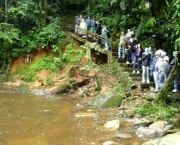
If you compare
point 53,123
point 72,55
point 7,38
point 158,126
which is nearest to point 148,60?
point 158,126

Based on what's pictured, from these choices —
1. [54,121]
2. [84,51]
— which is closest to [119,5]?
[84,51]

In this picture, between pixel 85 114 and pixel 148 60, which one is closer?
pixel 85 114

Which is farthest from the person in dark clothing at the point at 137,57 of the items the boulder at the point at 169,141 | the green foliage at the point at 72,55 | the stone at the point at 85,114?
the boulder at the point at 169,141

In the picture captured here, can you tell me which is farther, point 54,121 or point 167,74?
point 167,74

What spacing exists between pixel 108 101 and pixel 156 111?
2542 millimetres

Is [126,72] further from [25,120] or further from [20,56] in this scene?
[20,56]

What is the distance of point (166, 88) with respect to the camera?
40.2ft

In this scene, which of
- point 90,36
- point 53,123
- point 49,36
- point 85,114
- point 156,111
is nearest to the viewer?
point 53,123

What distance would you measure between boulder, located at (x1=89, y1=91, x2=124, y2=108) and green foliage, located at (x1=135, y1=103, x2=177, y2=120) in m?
1.67

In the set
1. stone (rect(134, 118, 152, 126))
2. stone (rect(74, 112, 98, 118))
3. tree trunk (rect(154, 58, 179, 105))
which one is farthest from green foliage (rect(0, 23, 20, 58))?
stone (rect(134, 118, 152, 126))

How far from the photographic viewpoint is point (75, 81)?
17641 mm

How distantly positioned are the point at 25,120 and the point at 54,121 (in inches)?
40.9

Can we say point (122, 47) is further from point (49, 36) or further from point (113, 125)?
point (113, 125)

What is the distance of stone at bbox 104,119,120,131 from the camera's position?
1086 cm
